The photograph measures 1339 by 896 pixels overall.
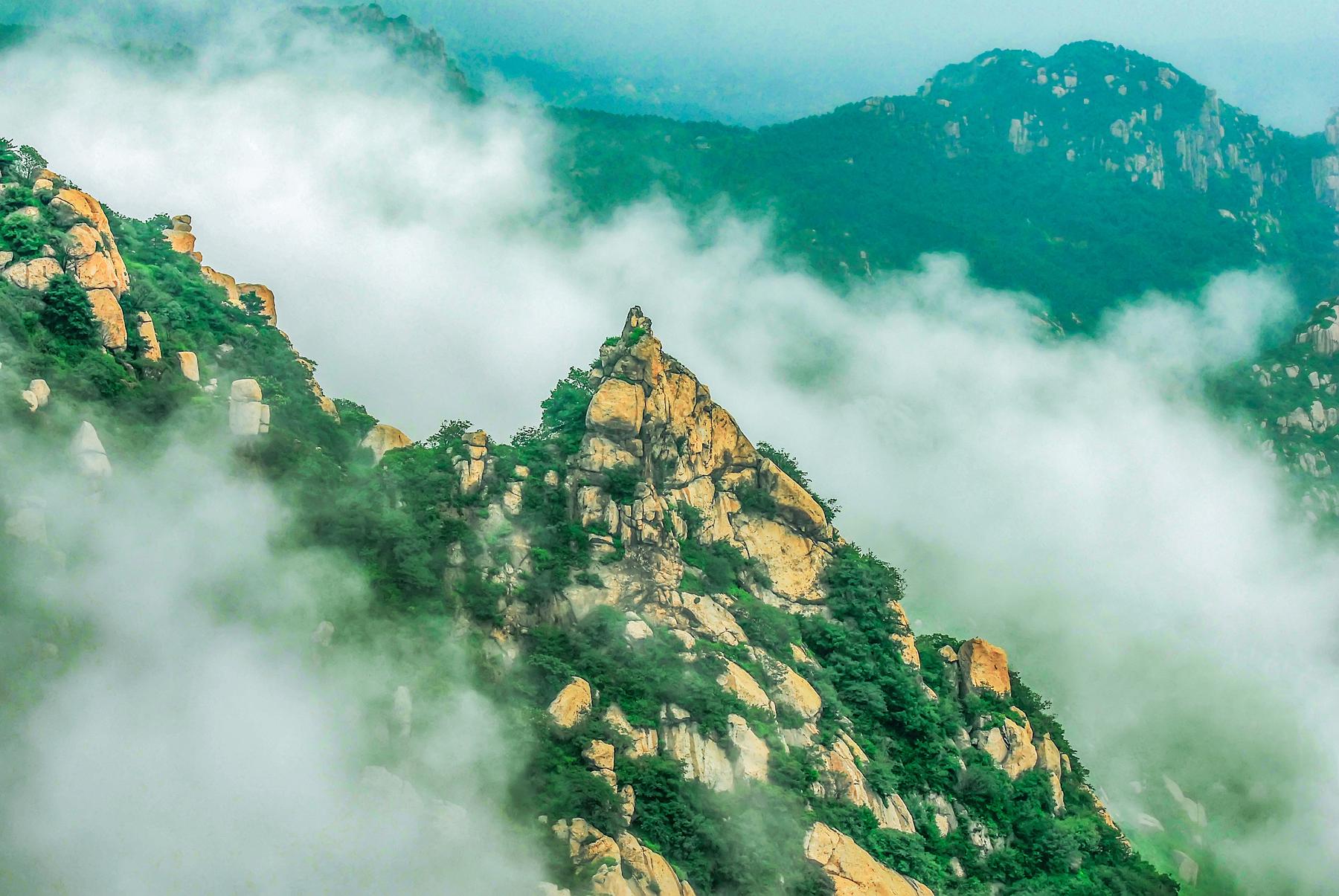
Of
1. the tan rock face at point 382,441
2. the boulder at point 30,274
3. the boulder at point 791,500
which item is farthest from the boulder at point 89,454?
the boulder at point 791,500

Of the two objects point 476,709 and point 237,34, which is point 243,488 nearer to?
point 476,709

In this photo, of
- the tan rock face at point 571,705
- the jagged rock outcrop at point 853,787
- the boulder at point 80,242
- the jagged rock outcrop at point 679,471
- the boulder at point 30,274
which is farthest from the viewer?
the jagged rock outcrop at point 679,471

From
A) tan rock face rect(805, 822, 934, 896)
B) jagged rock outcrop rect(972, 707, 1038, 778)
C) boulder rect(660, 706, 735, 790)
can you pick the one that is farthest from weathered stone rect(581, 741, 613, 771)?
jagged rock outcrop rect(972, 707, 1038, 778)

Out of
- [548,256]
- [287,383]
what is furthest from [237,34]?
[287,383]

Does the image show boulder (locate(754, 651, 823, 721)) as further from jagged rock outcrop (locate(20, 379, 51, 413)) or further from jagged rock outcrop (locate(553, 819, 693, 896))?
jagged rock outcrop (locate(20, 379, 51, 413))

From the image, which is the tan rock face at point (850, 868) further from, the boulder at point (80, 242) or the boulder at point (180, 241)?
the boulder at point (180, 241)

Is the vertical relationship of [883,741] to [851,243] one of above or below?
below
